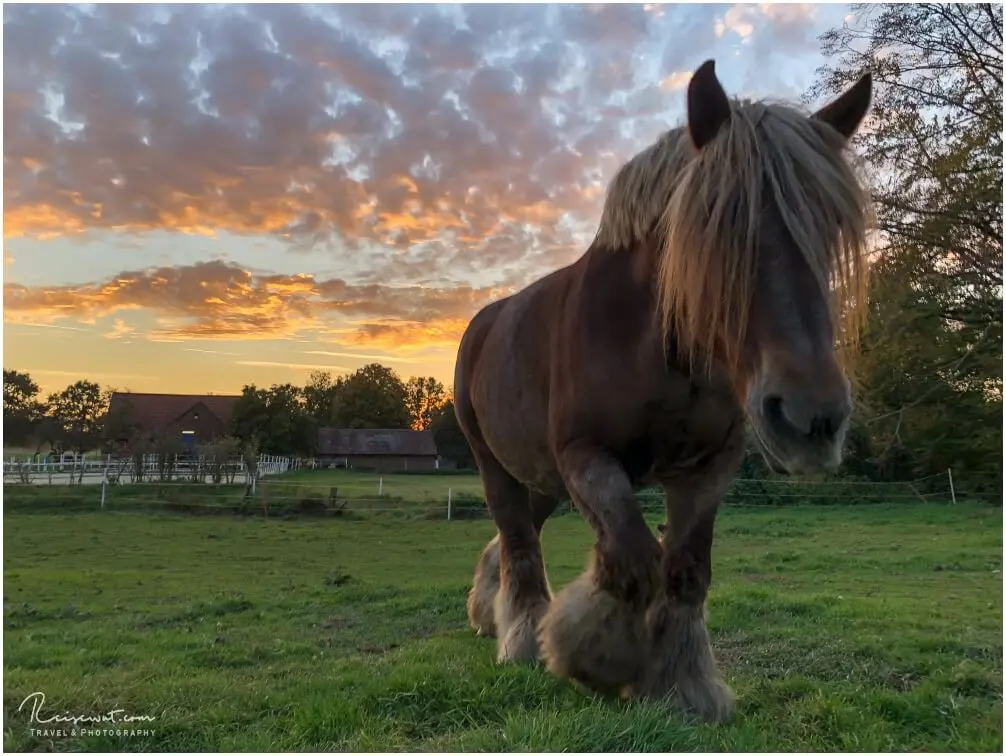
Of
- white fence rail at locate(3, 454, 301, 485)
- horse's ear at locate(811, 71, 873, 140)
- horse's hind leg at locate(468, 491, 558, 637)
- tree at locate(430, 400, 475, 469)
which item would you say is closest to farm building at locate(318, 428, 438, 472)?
tree at locate(430, 400, 475, 469)

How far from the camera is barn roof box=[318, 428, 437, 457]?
61.5 m

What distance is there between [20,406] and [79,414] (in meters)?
3.25

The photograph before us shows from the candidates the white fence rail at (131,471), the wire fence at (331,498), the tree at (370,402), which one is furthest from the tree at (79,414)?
the tree at (370,402)

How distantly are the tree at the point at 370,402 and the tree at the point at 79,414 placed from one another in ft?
80.0

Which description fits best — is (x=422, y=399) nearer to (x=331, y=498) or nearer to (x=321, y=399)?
(x=321, y=399)

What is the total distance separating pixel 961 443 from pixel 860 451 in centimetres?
336

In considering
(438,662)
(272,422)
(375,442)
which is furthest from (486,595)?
(375,442)

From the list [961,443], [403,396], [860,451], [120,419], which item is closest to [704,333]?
[860,451]

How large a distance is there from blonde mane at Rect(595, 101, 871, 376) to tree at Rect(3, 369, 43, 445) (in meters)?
39.9

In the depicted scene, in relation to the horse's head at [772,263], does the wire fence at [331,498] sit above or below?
below

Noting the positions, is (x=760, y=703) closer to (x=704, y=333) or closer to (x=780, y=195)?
(x=704, y=333)

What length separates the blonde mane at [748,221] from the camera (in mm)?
2451

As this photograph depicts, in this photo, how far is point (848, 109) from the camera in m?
3.01

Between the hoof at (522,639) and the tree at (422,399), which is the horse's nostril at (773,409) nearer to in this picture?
the hoof at (522,639)
